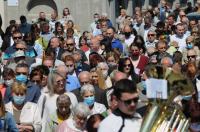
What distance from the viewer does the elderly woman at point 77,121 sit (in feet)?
32.6

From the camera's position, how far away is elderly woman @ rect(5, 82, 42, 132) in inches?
423

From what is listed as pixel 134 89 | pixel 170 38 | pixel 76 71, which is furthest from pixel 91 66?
pixel 134 89

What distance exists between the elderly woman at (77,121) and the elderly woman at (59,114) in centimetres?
62

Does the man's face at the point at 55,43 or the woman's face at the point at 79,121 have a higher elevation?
the man's face at the point at 55,43

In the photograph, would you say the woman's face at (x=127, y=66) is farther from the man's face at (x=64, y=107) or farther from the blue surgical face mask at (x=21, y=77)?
the man's face at (x=64, y=107)

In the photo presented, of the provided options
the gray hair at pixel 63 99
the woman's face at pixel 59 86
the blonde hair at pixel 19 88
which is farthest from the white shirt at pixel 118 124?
the woman's face at pixel 59 86

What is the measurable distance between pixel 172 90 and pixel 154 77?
34cm

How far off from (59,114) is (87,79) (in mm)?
1655

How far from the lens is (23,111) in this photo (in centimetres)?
1083

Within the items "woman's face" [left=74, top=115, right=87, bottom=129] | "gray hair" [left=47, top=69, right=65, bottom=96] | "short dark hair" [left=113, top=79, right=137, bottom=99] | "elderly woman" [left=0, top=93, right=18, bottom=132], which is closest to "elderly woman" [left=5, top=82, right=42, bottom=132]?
"gray hair" [left=47, top=69, right=65, bottom=96]

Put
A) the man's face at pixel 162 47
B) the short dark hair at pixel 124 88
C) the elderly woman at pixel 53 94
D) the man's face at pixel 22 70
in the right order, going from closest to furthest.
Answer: the short dark hair at pixel 124 88, the elderly woman at pixel 53 94, the man's face at pixel 22 70, the man's face at pixel 162 47

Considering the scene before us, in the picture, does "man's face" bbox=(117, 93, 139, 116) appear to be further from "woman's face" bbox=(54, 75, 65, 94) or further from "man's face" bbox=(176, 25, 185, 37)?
"man's face" bbox=(176, 25, 185, 37)

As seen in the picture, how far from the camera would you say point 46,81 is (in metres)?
12.8

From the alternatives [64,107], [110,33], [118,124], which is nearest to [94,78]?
[64,107]
